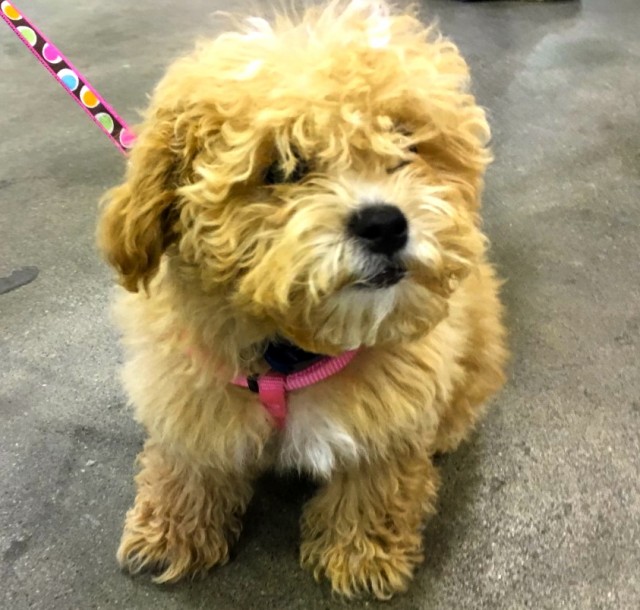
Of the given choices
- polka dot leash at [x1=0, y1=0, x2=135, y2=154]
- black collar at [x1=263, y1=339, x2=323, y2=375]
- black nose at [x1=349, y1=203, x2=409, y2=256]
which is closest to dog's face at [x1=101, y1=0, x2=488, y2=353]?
black nose at [x1=349, y1=203, x2=409, y2=256]

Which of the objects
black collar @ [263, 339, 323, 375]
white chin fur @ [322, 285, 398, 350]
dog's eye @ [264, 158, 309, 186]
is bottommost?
black collar @ [263, 339, 323, 375]

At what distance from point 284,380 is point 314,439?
0.34 ft

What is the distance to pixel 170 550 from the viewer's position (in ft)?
4.42

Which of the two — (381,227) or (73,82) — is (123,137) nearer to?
(73,82)

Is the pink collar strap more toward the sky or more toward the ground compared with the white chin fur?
more toward the ground

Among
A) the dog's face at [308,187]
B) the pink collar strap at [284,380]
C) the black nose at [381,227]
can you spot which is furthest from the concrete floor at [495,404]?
the black nose at [381,227]

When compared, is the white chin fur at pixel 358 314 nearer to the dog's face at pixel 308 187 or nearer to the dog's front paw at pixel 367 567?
the dog's face at pixel 308 187

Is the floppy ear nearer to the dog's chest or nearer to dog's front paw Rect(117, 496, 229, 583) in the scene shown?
the dog's chest

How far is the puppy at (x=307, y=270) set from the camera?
0.92 m

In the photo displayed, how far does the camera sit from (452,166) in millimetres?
1065

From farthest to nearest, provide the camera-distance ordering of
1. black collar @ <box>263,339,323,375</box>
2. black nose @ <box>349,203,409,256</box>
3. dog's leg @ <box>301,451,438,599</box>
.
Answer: dog's leg @ <box>301,451,438,599</box>
black collar @ <box>263,339,323,375</box>
black nose @ <box>349,203,409,256</box>

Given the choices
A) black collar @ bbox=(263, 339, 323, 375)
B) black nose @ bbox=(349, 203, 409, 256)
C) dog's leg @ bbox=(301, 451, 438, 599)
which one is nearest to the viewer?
black nose @ bbox=(349, 203, 409, 256)

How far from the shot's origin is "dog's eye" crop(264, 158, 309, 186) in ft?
3.12

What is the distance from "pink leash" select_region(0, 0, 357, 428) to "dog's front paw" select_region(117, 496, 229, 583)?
0.96ft
